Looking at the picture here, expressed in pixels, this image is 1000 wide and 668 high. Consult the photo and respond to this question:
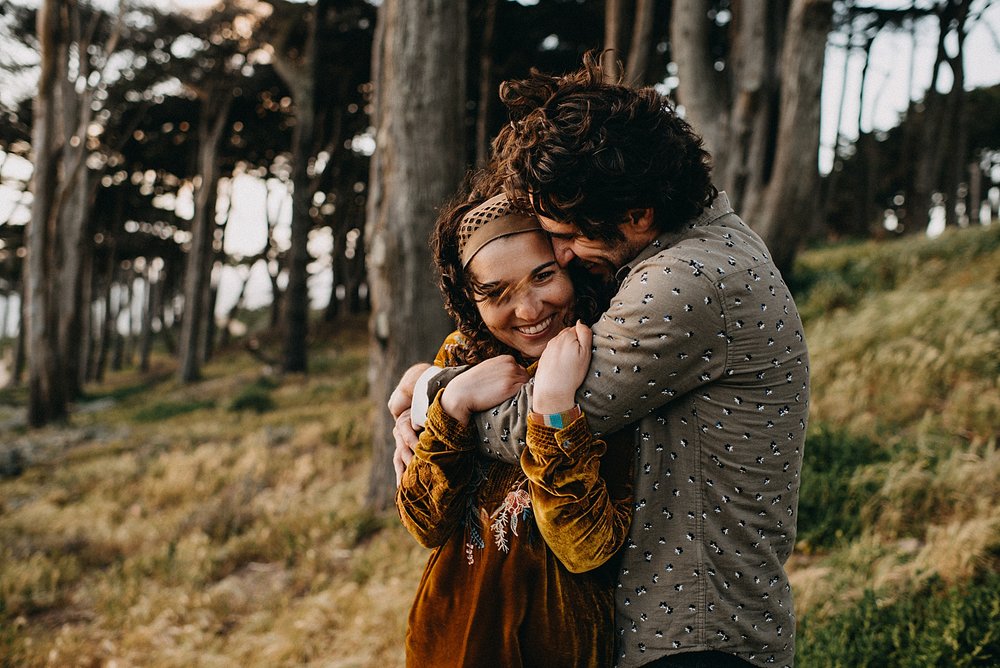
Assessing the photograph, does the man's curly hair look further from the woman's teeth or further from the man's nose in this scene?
the woman's teeth

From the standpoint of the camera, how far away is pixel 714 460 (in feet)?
5.00

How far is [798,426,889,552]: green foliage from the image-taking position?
3924 millimetres

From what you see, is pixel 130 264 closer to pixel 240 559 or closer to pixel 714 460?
pixel 240 559

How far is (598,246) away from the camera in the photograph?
67.2 inches

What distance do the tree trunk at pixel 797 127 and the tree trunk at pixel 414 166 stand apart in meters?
2.84

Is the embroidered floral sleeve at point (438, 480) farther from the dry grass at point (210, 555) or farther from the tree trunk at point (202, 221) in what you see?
the tree trunk at point (202, 221)

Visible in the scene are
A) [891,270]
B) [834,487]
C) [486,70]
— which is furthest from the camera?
[486,70]

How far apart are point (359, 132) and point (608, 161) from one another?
1973cm

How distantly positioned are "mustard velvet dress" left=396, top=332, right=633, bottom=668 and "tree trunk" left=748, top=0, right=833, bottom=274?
5.27 metres

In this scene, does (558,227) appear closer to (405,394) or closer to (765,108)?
(405,394)

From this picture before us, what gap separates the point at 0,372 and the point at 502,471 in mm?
47502

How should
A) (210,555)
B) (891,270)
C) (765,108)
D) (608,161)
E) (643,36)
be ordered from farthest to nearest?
(643,36)
(891,270)
(765,108)
(210,555)
(608,161)

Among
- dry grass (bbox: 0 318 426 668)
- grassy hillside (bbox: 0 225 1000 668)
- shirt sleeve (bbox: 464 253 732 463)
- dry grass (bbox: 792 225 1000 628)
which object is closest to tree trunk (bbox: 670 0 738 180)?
dry grass (bbox: 792 225 1000 628)

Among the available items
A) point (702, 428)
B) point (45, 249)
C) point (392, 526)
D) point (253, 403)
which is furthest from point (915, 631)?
point (45, 249)
